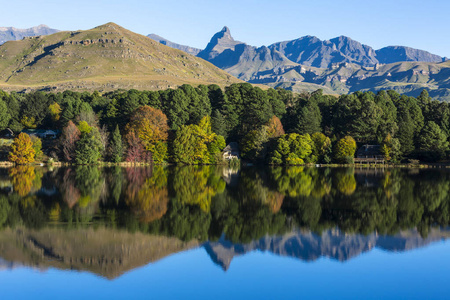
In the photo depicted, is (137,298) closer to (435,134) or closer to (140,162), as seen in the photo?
(140,162)

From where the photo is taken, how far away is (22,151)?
9306 cm

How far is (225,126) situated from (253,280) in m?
93.8

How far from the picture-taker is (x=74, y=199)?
4050cm

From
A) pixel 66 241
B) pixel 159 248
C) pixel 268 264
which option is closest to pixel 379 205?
pixel 268 264

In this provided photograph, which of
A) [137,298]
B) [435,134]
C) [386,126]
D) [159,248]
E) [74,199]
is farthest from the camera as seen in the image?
[386,126]

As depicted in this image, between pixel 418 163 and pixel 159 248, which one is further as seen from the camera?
pixel 418 163

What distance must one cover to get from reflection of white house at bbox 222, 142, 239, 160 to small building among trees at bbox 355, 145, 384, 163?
96.1ft

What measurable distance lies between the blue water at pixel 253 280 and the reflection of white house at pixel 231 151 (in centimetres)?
8220

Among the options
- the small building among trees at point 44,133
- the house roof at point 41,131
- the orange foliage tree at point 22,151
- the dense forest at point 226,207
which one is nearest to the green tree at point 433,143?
the dense forest at point 226,207

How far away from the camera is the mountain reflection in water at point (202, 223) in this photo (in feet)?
78.5

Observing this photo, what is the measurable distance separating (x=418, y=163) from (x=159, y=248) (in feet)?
288

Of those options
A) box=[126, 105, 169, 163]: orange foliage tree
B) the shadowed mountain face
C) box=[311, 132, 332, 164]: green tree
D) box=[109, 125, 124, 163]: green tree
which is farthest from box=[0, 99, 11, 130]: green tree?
the shadowed mountain face

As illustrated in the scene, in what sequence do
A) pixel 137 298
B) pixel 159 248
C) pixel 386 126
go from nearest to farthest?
pixel 137 298
pixel 159 248
pixel 386 126

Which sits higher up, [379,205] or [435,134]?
[435,134]
